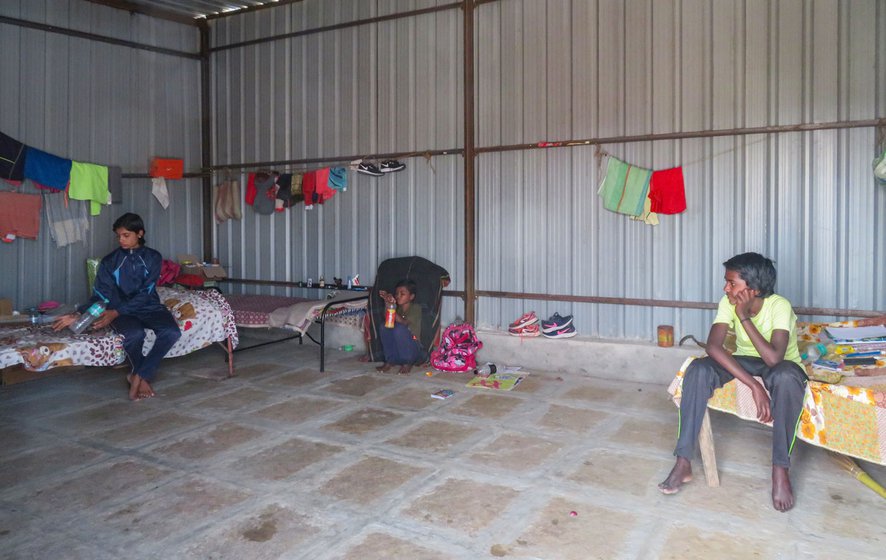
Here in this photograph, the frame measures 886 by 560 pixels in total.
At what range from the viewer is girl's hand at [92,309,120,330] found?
5.38 m

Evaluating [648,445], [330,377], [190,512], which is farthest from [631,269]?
[190,512]

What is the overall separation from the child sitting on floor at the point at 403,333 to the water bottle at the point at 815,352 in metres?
3.38

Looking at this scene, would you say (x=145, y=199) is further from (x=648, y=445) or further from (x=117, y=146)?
(x=648, y=445)

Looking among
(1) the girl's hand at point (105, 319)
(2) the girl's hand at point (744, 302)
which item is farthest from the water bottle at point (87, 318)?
(2) the girl's hand at point (744, 302)

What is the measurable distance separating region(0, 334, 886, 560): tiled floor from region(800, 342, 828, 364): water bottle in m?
0.60

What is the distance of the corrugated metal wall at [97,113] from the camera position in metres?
6.98

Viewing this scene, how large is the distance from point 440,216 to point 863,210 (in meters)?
3.87

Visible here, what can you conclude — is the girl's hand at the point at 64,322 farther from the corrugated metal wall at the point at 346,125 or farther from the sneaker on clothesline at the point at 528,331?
the sneaker on clothesline at the point at 528,331

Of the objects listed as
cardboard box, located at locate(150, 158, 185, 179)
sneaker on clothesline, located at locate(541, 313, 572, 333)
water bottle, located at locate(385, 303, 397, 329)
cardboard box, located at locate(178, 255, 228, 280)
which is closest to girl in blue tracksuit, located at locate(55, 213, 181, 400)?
water bottle, located at locate(385, 303, 397, 329)

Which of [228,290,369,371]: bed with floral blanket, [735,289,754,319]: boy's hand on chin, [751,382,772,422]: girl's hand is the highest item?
[735,289,754,319]: boy's hand on chin

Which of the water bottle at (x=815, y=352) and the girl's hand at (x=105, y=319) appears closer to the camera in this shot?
the water bottle at (x=815, y=352)

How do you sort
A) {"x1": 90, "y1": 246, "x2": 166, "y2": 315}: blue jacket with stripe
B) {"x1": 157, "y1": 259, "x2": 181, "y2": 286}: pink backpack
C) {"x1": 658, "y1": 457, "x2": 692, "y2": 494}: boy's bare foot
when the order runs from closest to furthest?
{"x1": 658, "y1": 457, "x2": 692, "y2": 494}: boy's bare foot < {"x1": 90, "y1": 246, "x2": 166, "y2": 315}: blue jacket with stripe < {"x1": 157, "y1": 259, "x2": 181, "y2": 286}: pink backpack

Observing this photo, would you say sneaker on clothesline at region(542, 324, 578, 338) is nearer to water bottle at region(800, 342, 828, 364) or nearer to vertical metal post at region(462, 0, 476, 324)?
vertical metal post at region(462, 0, 476, 324)

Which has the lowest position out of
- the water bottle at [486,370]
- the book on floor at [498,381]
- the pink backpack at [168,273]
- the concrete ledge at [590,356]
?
the book on floor at [498,381]
